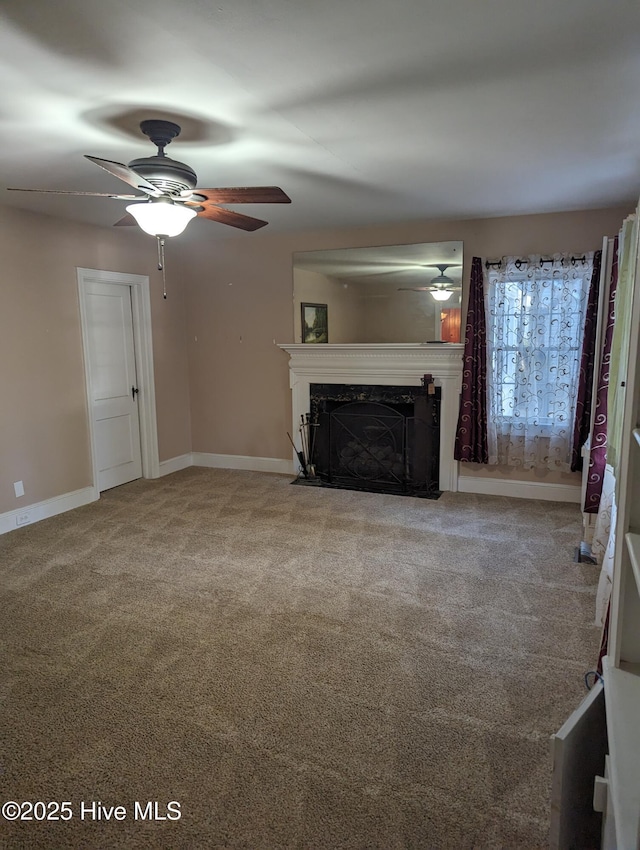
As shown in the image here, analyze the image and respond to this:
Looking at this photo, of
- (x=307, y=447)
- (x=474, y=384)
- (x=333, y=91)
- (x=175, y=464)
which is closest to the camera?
(x=333, y=91)

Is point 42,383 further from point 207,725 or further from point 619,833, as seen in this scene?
point 619,833

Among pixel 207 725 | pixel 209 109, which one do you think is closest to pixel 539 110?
pixel 209 109

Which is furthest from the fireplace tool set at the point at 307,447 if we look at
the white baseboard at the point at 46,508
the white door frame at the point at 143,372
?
the white baseboard at the point at 46,508

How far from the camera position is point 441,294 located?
15.7 ft

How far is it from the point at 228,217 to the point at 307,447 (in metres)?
2.79

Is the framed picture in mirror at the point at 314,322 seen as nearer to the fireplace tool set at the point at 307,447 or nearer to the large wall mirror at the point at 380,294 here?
the large wall mirror at the point at 380,294

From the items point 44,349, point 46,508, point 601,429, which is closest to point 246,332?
point 44,349

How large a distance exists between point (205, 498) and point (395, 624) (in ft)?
8.50

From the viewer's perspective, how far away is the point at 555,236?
4.41 m

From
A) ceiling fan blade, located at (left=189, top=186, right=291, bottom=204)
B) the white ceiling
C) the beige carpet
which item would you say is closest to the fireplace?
the beige carpet

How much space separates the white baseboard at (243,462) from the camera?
5754 mm

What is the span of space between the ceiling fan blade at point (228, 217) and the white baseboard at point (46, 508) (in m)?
2.73

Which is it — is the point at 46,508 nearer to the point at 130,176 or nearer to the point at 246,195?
the point at 130,176

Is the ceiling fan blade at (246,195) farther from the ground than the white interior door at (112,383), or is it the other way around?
the ceiling fan blade at (246,195)
